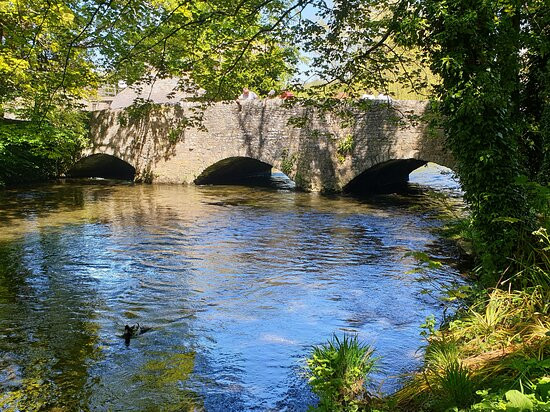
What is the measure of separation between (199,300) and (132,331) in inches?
57.7

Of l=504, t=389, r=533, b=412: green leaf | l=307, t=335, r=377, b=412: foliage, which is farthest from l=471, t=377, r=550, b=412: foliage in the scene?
l=307, t=335, r=377, b=412: foliage

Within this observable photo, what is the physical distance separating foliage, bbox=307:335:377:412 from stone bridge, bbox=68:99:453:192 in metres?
9.66

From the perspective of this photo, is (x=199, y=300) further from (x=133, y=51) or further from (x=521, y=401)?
(x=521, y=401)

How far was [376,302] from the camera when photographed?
22.8ft

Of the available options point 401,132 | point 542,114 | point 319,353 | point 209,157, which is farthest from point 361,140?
point 319,353

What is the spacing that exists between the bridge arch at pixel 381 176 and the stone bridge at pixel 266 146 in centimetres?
5

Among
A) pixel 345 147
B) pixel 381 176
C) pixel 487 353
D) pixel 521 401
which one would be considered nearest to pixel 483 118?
pixel 487 353

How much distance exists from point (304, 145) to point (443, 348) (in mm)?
13704

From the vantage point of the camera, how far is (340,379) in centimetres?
393

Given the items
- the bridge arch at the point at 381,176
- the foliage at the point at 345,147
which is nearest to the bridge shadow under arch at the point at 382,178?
the bridge arch at the point at 381,176

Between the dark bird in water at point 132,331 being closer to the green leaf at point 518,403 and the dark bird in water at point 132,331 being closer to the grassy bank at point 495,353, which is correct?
the grassy bank at point 495,353

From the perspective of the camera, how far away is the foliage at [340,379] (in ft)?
12.4

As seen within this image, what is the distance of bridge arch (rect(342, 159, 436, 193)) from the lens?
17000 millimetres

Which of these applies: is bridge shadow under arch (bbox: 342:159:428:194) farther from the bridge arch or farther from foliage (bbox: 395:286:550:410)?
foliage (bbox: 395:286:550:410)
